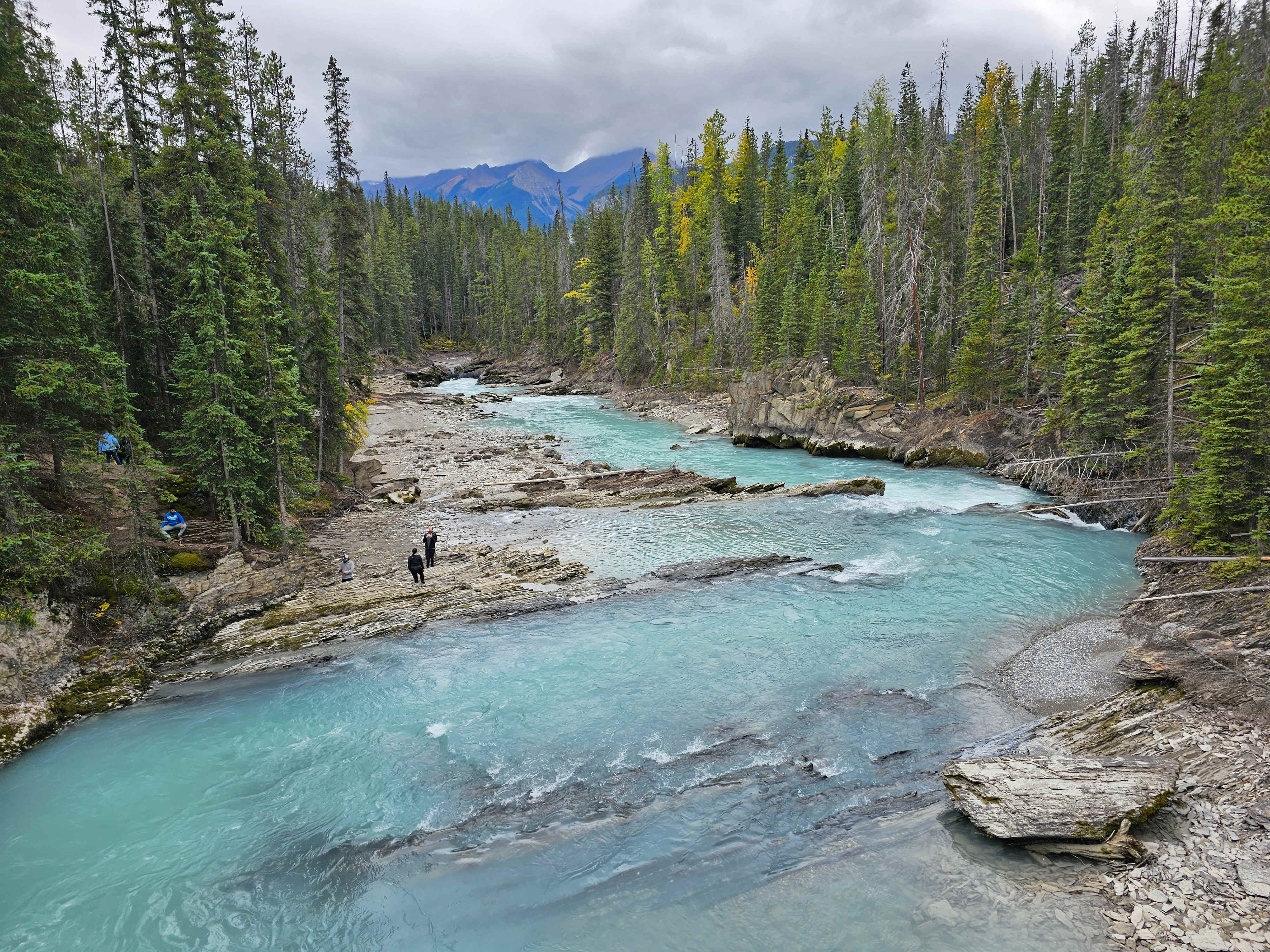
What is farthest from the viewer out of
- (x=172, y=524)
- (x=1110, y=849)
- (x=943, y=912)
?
(x=172, y=524)

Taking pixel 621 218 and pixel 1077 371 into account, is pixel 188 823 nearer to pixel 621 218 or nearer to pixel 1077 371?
pixel 1077 371

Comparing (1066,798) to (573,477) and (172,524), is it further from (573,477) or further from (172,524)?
(573,477)

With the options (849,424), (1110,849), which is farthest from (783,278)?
(1110,849)

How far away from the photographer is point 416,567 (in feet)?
63.3

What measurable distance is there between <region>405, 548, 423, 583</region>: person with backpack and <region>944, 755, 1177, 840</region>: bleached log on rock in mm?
15418

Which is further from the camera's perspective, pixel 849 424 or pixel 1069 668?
pixel 849 424

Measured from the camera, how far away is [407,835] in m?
10.0

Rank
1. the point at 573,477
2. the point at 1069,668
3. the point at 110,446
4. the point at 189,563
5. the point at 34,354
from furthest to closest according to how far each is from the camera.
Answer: the point at 573,477 < the point at 110,446 < the point at 189,563 < the point at 34,354 < the point at 1069,668

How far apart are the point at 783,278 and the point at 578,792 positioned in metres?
51.0

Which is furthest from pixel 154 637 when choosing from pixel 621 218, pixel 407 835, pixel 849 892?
pixel 621 218

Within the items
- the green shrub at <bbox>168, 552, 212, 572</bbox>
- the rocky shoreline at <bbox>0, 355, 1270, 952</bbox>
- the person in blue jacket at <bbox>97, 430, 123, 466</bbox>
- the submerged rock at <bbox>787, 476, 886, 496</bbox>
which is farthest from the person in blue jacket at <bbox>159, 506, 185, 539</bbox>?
the submerged rock at <bbox>787, 476, 886, 496</bbox>

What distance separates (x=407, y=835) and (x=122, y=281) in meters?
22.9

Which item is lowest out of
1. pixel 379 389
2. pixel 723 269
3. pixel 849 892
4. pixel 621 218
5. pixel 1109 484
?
pixel 849 892

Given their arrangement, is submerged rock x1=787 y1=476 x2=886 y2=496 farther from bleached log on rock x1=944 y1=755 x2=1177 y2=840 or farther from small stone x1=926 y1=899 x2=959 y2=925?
small stone x1=926 y1=899 x2=959 y2=925
